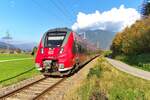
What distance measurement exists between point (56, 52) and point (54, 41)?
3.58 feet

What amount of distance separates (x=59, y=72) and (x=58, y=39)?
2.42 metres

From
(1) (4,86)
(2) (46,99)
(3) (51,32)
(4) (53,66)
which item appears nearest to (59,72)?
(4) (53,66)

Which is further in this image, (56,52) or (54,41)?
(54,41)

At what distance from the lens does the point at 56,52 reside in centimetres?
1892

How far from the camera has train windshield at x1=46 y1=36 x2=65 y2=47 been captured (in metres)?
19.4

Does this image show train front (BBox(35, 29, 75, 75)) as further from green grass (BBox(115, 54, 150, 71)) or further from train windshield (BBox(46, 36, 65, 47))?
green grass (BBox(115, 54, 150, 71))

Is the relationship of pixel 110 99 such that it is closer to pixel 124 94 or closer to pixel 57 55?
pixel 124 94

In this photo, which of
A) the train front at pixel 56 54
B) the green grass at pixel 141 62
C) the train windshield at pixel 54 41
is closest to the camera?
the train front at pixel 56 54

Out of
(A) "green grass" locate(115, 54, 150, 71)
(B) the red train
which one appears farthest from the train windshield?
(A) "green grass" locate(115, 54, 150, 71)

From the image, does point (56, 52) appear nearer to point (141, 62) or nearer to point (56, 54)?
point (56, 54)

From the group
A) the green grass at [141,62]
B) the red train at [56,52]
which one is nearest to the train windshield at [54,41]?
the red train at [56,52]

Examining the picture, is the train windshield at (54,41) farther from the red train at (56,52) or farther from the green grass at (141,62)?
the green grass at (141,62)

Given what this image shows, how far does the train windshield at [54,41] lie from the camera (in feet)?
63.7

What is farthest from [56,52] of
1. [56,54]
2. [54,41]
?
[54,41]
